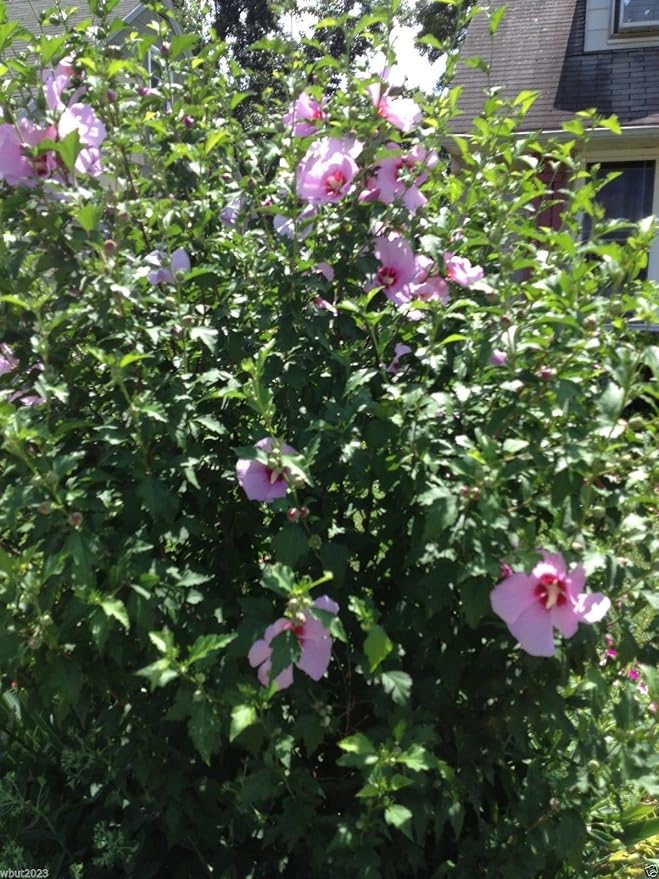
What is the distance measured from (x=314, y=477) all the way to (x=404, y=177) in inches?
26.8

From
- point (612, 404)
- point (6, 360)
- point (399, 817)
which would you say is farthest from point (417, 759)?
point (6, 360)

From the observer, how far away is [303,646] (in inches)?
62.2

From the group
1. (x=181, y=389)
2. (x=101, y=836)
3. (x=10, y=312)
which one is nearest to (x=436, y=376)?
Answer: (x=181, y=389)

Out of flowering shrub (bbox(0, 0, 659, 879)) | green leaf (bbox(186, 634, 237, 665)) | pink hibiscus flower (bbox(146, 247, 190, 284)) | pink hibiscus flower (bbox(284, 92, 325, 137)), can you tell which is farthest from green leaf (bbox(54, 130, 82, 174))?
green leaf (bbox(186, 634, 237, 665))

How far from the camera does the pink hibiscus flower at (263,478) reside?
5.35 ft

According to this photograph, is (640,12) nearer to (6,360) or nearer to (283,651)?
(6,360)

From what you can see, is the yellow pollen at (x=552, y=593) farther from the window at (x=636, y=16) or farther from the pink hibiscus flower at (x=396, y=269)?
the window at (x=636, y=16)

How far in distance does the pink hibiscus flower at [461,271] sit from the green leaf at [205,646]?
0.89 metres

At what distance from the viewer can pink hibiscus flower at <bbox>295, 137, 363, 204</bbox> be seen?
1850 mm

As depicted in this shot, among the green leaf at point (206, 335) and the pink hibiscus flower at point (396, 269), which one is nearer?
the green leaf at point (206, 335)

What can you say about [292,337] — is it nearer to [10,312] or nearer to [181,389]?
[181,389]

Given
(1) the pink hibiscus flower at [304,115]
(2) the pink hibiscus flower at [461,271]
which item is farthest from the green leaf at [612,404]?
(1) the pink hibiscus flower at [304,115]

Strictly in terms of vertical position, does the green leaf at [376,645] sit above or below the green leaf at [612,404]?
below

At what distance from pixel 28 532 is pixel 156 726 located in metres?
0.53
